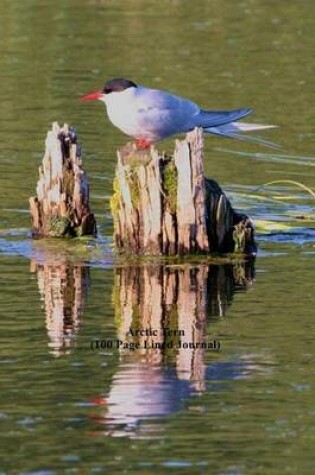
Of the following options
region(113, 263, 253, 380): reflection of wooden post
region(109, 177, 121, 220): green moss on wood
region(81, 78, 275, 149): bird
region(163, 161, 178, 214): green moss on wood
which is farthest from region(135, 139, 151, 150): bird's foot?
region(113, 263, 253, 380): reflection of wooden post

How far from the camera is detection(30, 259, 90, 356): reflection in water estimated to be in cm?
844

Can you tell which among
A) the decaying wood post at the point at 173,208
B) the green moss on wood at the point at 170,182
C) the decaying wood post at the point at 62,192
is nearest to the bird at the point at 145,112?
the decaying wood post at the point at 173,208

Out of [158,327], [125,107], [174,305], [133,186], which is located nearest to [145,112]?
[125,107]

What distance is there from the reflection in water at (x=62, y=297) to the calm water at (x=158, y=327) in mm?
15

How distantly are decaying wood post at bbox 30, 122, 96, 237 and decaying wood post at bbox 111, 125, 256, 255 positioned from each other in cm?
44

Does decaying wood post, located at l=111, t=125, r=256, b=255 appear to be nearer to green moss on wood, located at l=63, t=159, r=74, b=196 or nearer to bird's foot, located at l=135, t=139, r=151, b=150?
bird's foot, located at l=135, t=139, r=151, b=150

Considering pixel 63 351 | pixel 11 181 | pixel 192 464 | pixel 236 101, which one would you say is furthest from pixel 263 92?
pixel 192 464

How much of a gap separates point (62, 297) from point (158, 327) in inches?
37.7

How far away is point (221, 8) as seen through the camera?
83.2 feet

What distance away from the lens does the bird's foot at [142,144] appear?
34.8 ft

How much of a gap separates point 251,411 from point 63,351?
1392mm

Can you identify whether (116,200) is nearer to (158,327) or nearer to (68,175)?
(68,175)

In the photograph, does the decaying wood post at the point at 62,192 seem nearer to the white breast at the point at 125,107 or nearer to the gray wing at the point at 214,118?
the white breast at the point at 125,107

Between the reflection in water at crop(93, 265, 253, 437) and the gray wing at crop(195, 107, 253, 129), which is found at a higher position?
the gray wing at crop(195, 107, 253, 129)
